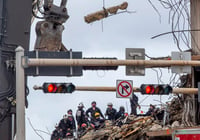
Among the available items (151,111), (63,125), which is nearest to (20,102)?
(151,111)

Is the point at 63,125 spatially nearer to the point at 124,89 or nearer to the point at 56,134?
the point at 56,134

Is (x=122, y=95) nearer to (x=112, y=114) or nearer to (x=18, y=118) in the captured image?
(x=18, y=118)

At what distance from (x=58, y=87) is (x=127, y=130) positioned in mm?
5787

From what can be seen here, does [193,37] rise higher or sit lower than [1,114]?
higher

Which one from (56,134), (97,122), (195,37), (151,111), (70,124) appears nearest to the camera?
(151,111)

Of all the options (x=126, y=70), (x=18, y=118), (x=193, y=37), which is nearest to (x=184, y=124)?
(x=193, y=37)

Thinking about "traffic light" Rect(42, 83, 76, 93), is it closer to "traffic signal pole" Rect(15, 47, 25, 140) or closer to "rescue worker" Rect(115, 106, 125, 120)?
"traffic signal pole" Rect(15, 47, 25, 140)

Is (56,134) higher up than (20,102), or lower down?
lower down

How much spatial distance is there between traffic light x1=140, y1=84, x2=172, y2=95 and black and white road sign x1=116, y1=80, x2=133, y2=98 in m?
0.79

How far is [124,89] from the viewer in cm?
1881

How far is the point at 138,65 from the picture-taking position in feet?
55.1

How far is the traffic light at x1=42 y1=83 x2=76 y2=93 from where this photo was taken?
55.0 feet

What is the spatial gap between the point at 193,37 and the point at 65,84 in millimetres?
7592

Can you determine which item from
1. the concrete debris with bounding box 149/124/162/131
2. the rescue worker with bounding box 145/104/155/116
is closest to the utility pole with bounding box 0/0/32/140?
the concrete debris with bounding box 149/124/162/131
